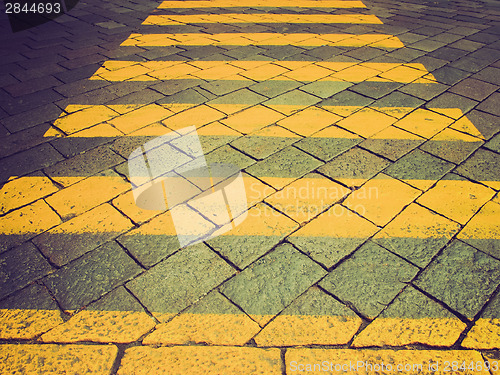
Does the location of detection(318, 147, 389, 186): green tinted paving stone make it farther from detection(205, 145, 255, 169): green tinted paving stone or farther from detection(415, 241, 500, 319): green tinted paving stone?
detection(415, 241, 500, 319): green tinted paving stone

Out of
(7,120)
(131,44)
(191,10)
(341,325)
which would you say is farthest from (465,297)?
(191,10)

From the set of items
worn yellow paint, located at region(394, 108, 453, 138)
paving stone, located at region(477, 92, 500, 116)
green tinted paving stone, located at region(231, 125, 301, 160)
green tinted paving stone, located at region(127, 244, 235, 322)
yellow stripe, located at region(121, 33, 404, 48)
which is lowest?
green tinted paving stone, located at region(127, 244, 235, 322)

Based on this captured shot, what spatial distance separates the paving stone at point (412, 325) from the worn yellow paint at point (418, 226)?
0.44 m

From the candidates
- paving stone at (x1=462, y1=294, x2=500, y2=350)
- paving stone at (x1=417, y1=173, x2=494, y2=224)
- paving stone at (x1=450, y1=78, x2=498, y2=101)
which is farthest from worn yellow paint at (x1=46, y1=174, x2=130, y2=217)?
paving stone at (x1=450, y1=78, x2=498, y2=101)

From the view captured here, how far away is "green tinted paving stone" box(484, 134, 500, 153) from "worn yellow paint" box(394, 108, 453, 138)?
1.20ft

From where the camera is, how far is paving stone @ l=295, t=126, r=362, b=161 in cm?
286

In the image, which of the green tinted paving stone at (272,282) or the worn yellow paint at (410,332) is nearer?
the worn yellow paint at (410,332)

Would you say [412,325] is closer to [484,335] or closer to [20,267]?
[484,335]

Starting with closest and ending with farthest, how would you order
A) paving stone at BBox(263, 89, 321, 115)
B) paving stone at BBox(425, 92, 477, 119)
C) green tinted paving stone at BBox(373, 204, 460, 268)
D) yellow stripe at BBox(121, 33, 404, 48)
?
green tinted paving stone at BBox(373, 204, 460, 268) < paving stone at BBox(425, 92, 477, 119) < paving stone at BBox(263, 89, 321, 115) < yellow stripe at BBox(121, 33, 404, 48)

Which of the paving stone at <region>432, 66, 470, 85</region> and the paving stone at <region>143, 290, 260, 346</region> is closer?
the paving stone at <region>143, 290, 260, 346</region>

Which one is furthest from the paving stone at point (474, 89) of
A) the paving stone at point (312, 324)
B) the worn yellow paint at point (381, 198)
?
the paving stone at point (312, 324)

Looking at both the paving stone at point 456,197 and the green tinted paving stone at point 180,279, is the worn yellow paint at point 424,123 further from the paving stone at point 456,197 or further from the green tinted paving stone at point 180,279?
the green tinted paving stone at point 180,279

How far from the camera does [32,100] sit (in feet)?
12.0

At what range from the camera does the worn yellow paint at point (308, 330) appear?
1666 millimetres
